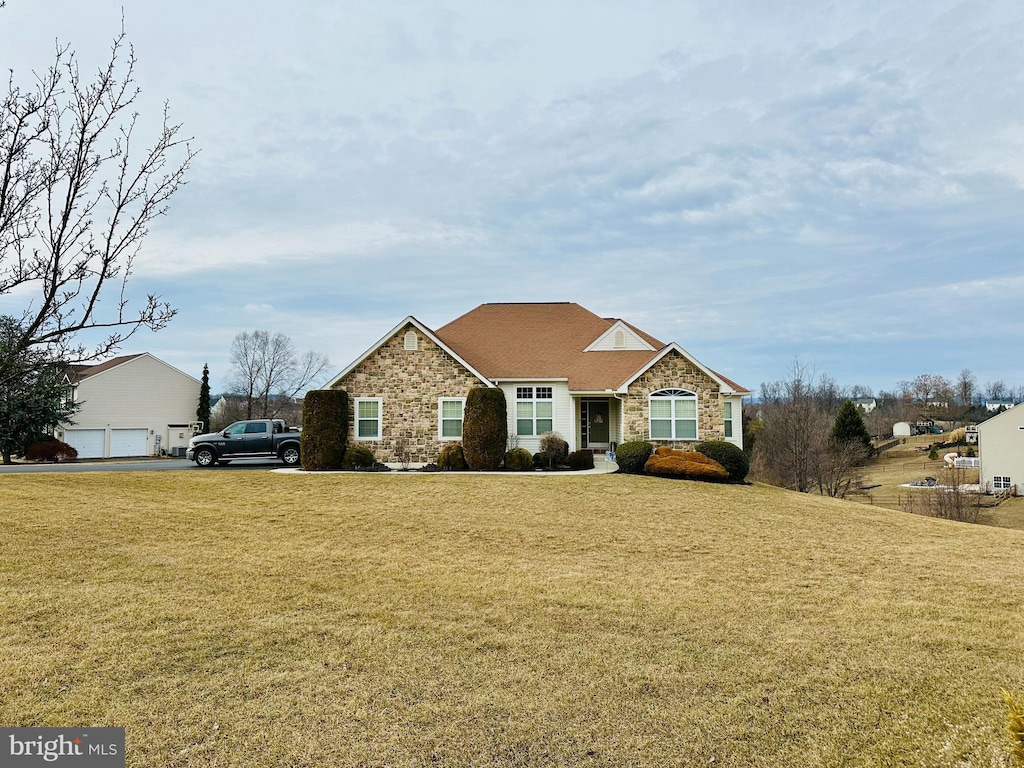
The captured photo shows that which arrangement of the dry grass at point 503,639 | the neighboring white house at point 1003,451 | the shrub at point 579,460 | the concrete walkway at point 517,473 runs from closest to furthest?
the dry grass at point 503,639 → the concrete walkway at point 517,473 → the shrub at point 579,460 → the neighboring white house at point 1003,451

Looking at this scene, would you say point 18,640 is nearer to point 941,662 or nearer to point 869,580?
point 941,662

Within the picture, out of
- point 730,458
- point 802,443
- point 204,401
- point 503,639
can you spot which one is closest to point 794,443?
point 802,443

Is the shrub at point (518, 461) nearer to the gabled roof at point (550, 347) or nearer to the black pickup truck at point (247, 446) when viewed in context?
the gabled roof at point (550, 347)

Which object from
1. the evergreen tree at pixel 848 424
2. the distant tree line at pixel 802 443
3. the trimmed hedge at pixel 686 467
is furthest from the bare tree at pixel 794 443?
the evergreen tree at pixel 848 424

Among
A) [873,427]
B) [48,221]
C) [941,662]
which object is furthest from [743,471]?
[873,427]

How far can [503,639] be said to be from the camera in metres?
7.20

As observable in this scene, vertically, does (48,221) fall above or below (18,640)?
above

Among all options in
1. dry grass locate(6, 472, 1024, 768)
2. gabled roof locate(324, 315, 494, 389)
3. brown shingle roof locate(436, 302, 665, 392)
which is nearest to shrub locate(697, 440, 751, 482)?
brown shingle roof locate(436, 302, 665, 392)

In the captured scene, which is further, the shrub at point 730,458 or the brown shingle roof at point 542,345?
the brown shingle roof at point 542,345

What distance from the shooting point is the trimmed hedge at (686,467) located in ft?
69.1

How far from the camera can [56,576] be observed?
9.41 metres

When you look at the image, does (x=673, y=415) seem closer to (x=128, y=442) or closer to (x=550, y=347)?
(x=550, y=347)

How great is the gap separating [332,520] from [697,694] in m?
10.1

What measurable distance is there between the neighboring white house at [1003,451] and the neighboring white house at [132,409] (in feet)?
172
